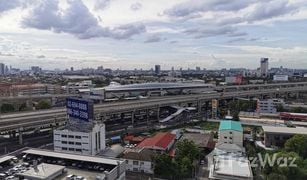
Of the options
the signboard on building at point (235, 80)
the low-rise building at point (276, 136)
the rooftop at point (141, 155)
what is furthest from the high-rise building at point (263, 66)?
the rooftop at point (141, 155)

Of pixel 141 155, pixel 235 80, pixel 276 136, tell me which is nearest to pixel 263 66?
pixel 235 80

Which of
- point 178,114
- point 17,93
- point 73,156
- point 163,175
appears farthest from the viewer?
point 17,93

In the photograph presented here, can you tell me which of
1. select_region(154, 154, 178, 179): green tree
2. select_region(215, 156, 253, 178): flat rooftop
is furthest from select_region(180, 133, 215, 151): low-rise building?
select_region(154, 154, 178, 179): green tree

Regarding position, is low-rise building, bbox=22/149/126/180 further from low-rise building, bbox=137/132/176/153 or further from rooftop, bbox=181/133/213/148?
rooftop, bbox=181/133/213/148

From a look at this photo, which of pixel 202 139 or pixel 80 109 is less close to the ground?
pixel 80 109

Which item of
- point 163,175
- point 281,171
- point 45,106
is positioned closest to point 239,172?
point 281,171

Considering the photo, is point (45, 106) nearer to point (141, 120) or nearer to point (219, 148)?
point (141, 120)

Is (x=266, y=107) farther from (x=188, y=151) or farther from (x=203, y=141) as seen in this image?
(x=188, y=151)
